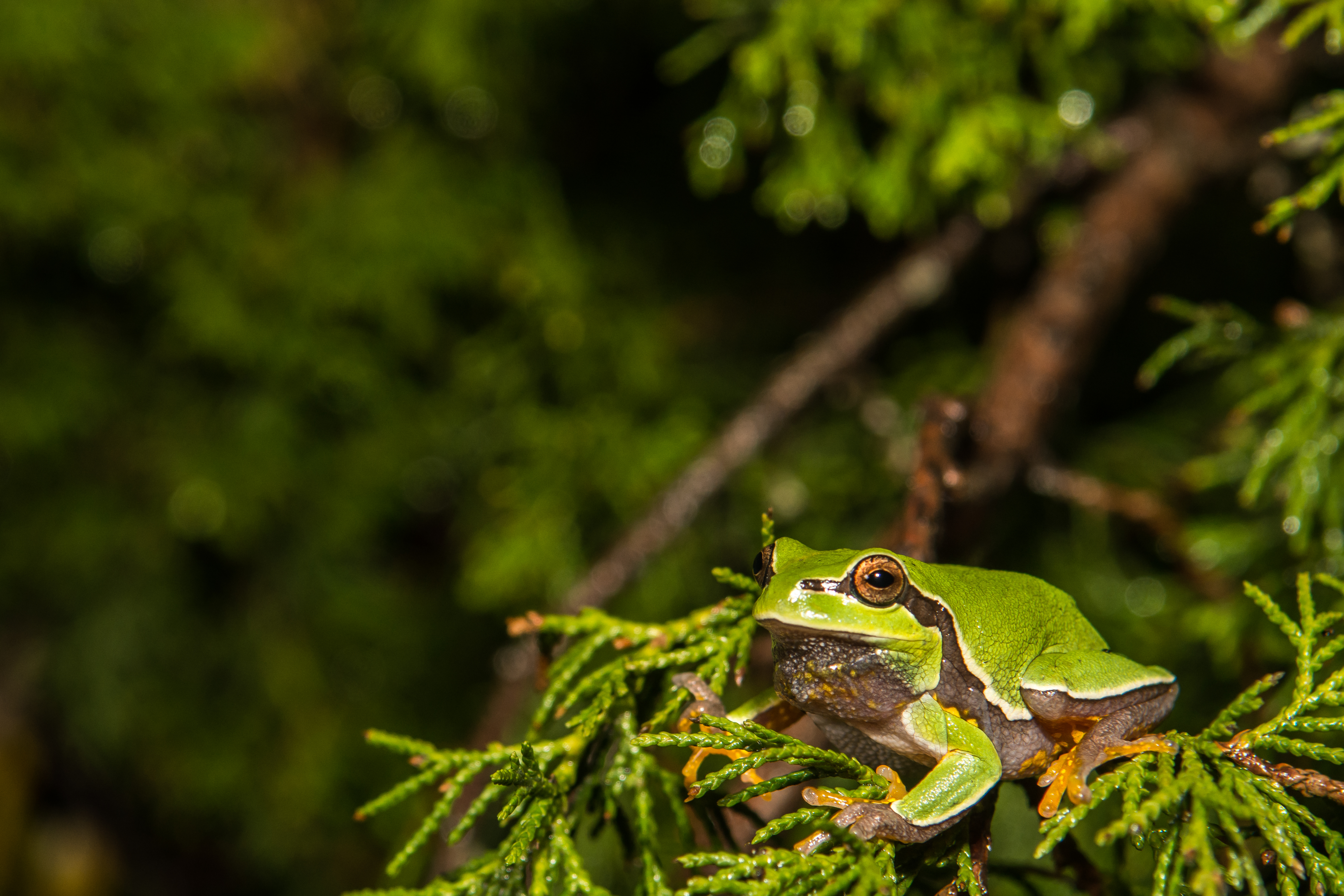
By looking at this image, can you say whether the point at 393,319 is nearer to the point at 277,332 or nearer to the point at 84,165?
the point at 277,332

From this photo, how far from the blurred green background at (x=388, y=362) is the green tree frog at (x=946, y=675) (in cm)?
99

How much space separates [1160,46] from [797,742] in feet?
5.04

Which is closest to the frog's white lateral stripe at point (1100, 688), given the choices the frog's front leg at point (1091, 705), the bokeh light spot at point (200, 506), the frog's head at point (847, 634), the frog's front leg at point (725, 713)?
the frog's front leg at point (1091, 705)

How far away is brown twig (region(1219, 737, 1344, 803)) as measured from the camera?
88 cm

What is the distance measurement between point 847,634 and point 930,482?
31 centimetres

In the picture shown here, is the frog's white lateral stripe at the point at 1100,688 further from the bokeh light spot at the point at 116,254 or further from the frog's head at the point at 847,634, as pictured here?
the bokeh light spot at the point at 116,254

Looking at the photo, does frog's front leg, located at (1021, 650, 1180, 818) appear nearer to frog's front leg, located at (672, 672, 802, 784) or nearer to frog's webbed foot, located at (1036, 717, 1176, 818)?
frog's webbed foot, located at (1036, 717, 1176, 818)

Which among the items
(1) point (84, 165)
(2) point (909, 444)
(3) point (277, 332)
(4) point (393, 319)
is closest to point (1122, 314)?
(2) point (909, 444)

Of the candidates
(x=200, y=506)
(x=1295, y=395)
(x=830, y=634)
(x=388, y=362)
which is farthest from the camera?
(x=388, y=362)

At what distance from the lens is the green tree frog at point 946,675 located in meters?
0.95

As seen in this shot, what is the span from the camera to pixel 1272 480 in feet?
5.64

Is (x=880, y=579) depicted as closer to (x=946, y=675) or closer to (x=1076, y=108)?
(x=946, y=675)

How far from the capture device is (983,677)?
3.26 feet

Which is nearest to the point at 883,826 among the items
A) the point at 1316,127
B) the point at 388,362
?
the point at 1316,127
